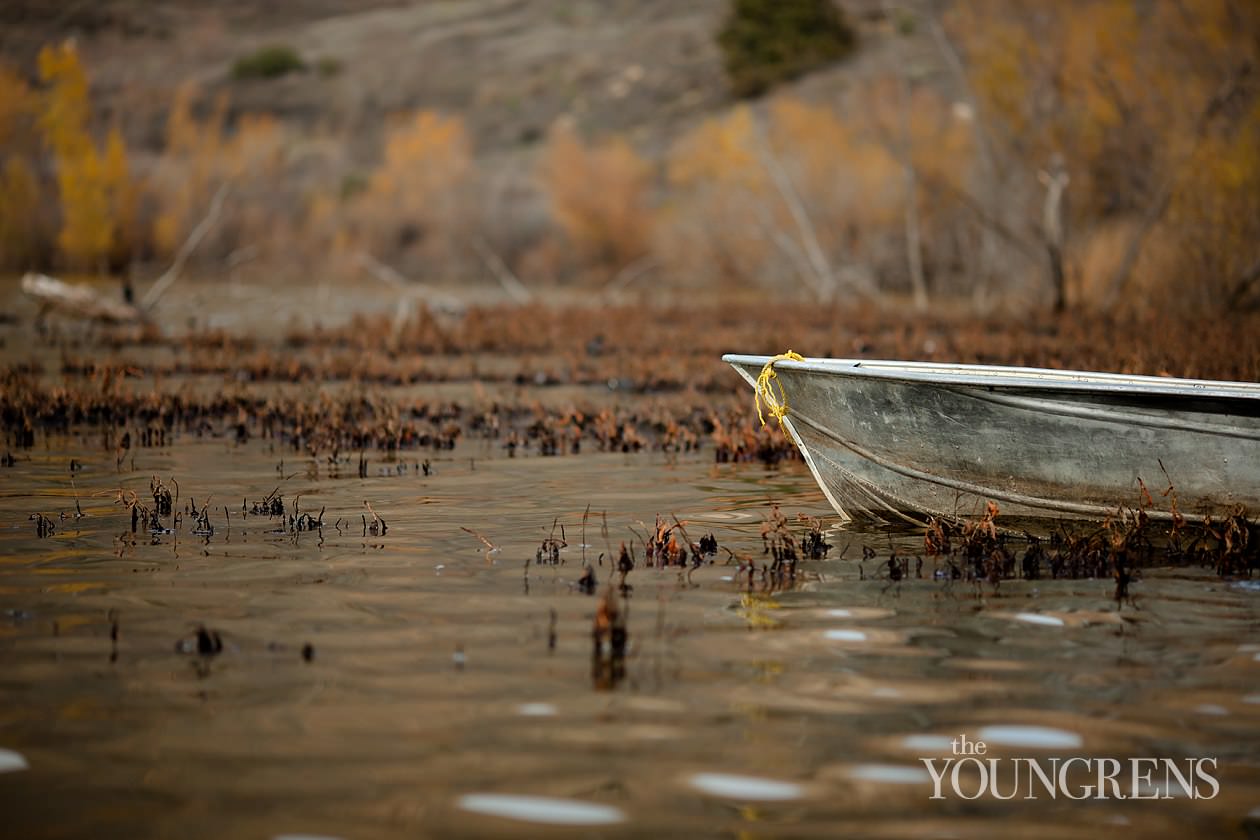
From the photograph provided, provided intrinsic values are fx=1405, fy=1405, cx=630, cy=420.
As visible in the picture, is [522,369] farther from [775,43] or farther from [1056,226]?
[775,43]

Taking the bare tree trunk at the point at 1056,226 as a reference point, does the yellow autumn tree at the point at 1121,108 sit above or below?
above

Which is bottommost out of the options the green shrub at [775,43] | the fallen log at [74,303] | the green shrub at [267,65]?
the fallen log at [74,303]

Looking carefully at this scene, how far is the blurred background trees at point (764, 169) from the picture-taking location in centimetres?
2325

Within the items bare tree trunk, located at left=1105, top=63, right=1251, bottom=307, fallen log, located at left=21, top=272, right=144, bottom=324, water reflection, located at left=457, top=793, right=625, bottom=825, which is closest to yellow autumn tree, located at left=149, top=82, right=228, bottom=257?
fallen log, located at left=21, top=272, right=144, bottom=324

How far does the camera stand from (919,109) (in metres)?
39.1

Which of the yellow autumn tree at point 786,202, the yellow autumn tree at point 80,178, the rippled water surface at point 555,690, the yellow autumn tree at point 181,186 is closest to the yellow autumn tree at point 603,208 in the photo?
the yellow autumn tree at point 786,202

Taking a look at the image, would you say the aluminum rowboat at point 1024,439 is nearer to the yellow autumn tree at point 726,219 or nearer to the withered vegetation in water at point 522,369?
the withered vegetation in water at point 522,369

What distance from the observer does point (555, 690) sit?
4.68m

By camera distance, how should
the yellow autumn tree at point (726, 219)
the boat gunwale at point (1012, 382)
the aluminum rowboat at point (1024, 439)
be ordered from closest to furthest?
1. the boat gunwale at point (1012, 382)
2. the aluminum rowboat at point (1024, 439)
3. the yellow autumn tree at point (726, 219)

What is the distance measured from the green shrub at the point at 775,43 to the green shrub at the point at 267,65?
96.5 feet

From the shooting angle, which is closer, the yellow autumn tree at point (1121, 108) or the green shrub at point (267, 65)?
the yellow autumn tree at point (1121, 108)

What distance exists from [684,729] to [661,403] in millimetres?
9609

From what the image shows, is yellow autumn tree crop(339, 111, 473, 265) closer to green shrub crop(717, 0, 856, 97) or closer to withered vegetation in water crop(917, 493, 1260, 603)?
green shrub crop(717, 0, 856, 97)

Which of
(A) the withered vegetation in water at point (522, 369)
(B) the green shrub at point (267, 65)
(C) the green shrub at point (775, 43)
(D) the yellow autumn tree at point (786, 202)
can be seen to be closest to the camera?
(A) the withered vegetation in water at point (522, 369)
